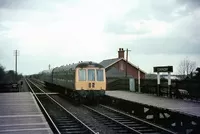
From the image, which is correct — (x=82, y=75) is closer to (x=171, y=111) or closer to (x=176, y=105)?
(x=176, y=105)

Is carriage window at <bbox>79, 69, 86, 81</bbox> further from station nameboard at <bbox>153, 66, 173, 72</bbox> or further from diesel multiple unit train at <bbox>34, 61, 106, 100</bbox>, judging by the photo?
station nameboard at <bbox>153, 66, 173, 72</bbox>

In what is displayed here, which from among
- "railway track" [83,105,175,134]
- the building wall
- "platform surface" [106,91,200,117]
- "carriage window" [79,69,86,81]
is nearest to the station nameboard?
"platform surface" [106,91,200,117]

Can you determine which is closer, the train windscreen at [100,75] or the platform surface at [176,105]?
the platform surface at [176,105]

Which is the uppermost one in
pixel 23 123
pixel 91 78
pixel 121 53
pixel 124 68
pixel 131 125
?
pixel 121 53

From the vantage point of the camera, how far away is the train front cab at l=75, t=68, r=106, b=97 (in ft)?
68.8

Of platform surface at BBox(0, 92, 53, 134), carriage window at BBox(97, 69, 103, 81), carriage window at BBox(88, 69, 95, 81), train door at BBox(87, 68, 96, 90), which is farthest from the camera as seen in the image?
carriage window at BBox(97, 69, 103, 81)

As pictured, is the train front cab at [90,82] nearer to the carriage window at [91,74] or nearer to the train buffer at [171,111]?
the carriage window at [91,74]

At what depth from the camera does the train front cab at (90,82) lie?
68.8 ft

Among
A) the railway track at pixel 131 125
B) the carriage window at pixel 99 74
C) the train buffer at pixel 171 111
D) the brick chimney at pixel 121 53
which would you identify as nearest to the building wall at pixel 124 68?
the brick chimney at pixel 121 53

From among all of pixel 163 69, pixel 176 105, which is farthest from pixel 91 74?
pixel 176 105

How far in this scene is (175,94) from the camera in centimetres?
1862

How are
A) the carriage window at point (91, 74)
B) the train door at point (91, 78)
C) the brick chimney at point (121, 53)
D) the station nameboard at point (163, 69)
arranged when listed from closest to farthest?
the station nameboard at point (163, 69)
the train door at point (91, 78)
the carriage window at point (91, 74)
the brick chimney at point (121, 53)

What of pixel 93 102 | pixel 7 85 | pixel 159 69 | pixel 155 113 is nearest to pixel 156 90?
pixel 159 69

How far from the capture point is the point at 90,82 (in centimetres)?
2130
